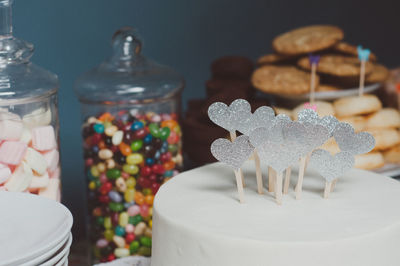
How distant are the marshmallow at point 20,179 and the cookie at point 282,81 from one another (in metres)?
0.79

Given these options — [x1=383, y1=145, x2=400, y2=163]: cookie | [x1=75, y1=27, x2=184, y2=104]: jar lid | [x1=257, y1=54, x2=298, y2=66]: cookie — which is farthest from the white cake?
[x1=257, y1=54, x2=298, y2=66]: cookie

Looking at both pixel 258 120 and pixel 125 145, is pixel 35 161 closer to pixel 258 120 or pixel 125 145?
pixel 125 145

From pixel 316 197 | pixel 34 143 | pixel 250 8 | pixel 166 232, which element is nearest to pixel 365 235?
pixel 316 197

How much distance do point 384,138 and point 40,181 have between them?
105 centimetres

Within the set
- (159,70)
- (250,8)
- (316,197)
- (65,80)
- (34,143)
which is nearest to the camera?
(316,197)

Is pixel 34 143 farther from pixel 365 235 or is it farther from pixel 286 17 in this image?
pixel 286 17

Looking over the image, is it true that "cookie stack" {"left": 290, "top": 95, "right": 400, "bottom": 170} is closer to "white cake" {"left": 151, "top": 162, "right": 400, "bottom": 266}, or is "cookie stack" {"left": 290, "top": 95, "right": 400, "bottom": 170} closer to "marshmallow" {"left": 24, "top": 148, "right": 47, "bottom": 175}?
"white cake" {"left": 151, "top": 162, "right": 400, "bottom": 266}

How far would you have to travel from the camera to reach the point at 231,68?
1836 mm

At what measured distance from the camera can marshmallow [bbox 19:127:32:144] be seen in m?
1.23

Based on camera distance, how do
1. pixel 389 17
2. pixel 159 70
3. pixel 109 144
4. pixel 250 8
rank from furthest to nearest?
pixel 389 17 → pixel 250 8 → pixel 159 70 → pixel 109 144

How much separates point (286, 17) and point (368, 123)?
69 centimetres

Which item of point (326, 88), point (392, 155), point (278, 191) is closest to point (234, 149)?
point (278, 191)

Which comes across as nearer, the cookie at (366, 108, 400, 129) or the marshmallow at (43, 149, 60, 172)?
the marshmallow at (43, 149, 60, 172)

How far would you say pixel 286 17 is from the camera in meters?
2.32
